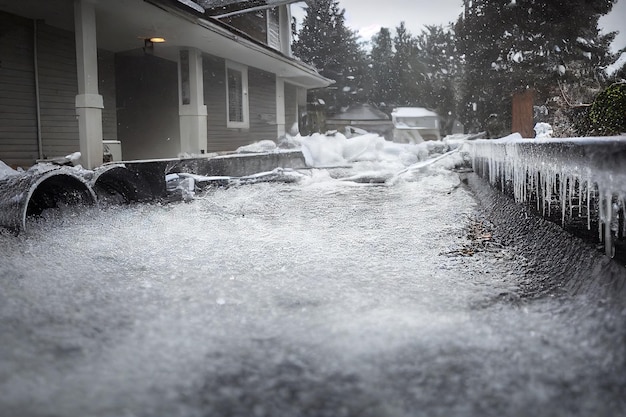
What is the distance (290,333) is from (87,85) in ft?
19.2

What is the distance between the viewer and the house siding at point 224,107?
11141 millimetres

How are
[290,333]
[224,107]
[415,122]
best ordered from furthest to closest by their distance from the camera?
[415,122]
[224,107]
[290,333]

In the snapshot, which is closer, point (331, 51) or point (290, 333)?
point (290, 333)

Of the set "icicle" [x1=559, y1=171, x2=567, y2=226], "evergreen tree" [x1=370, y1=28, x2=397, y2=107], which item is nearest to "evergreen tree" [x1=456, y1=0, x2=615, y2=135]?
"icicle" [x1=559, y1=171, x2=567, y2=226]

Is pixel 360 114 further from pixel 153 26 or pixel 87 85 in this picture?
pixel 87 85

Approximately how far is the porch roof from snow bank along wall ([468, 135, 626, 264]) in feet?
16.8

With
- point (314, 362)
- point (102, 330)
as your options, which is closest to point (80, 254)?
point (102, 330)

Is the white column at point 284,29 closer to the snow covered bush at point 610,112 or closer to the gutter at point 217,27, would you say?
the gutter at point 217,27

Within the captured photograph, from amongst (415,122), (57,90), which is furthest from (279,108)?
(415,122)

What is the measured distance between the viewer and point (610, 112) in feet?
17.7

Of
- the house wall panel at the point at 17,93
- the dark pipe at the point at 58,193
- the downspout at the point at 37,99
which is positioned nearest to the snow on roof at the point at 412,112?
the downspout at the point at 37,99

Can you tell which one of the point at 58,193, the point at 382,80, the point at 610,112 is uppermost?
the point at 382,80

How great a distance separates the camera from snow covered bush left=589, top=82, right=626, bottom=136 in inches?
207

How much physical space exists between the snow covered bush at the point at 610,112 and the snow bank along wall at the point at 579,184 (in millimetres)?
3167
